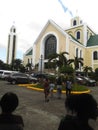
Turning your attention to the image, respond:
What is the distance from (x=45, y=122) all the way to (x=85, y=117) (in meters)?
5.83

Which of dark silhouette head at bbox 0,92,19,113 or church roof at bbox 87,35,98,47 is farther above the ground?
church roof at bbox 87,35,98,47

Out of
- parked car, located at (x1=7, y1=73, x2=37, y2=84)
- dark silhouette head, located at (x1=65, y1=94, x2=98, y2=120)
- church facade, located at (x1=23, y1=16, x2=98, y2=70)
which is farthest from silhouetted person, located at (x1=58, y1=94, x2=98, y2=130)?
church facade, located at (x1=23, y1=16, x2=98, y2=70)

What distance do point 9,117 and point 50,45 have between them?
5128 centimetres

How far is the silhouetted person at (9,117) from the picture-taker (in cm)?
231

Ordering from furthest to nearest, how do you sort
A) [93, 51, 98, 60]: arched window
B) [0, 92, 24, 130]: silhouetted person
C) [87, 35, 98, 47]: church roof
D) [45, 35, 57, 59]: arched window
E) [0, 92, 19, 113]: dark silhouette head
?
[87, 35, 98, 47]: church roof, [45, 35, 57, 59]: arched window, [93, 51, 98, 60]: arched window, [0, 92, 19, 113]: dark silhouette head, [0, 92, 24, 130]: silhouetted person

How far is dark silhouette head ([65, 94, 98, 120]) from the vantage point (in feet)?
6.81

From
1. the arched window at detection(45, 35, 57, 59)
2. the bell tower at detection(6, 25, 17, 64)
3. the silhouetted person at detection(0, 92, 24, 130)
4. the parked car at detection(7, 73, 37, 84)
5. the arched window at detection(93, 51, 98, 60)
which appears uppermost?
the bell tower at detection(6, 25, 17, 64)

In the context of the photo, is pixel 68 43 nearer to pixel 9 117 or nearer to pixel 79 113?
pixel 9 117

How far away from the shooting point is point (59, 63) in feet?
89.8

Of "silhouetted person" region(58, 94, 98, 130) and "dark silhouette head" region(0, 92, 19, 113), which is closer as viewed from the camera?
"silhouetted person" region(58, 94, 98, 130)

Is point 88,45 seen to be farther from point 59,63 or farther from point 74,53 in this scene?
point 59,63

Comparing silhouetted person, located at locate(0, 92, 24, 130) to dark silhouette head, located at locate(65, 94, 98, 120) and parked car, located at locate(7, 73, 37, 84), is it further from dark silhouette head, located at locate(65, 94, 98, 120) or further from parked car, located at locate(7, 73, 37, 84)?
parked car, located at locate(7, 73, 37, 84)

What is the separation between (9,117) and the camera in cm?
237

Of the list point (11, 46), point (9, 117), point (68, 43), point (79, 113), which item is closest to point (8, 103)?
point (9, 117)
